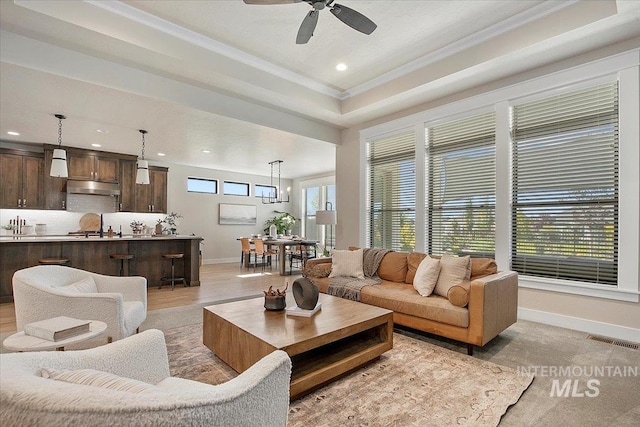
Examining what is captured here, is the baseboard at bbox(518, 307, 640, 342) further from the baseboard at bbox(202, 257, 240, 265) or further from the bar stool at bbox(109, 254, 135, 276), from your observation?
the baseboard at bbox(202, 257, 240, 265)

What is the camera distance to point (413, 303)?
10.4 ft

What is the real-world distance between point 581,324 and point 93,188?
912 centimetres

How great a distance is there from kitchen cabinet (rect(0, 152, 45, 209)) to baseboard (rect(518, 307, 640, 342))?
366 inches

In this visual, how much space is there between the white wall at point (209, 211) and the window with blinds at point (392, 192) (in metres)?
5.70

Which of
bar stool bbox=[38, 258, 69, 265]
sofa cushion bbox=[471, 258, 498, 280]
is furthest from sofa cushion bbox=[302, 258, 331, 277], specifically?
bar stool bbox=[38, 258, 69, 265]

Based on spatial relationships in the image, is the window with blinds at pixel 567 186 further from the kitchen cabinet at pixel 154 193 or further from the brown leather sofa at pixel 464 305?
the kitchen cabinet at pixel 154 193

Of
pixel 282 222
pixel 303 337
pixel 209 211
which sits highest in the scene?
pixel 209 211

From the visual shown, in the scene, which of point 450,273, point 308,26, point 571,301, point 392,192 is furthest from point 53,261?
point 571,301

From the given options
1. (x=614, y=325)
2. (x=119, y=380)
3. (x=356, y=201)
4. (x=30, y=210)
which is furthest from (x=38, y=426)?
(x=30, y=210)

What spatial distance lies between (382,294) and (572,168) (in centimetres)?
266

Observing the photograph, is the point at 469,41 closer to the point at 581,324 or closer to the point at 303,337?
the point at 581,324

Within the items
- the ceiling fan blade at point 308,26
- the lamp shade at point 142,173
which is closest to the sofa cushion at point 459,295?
the ceiling fan blade at point 308,26

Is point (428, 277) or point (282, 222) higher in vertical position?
point (282, 222)

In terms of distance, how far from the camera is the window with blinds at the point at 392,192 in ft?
17.1
